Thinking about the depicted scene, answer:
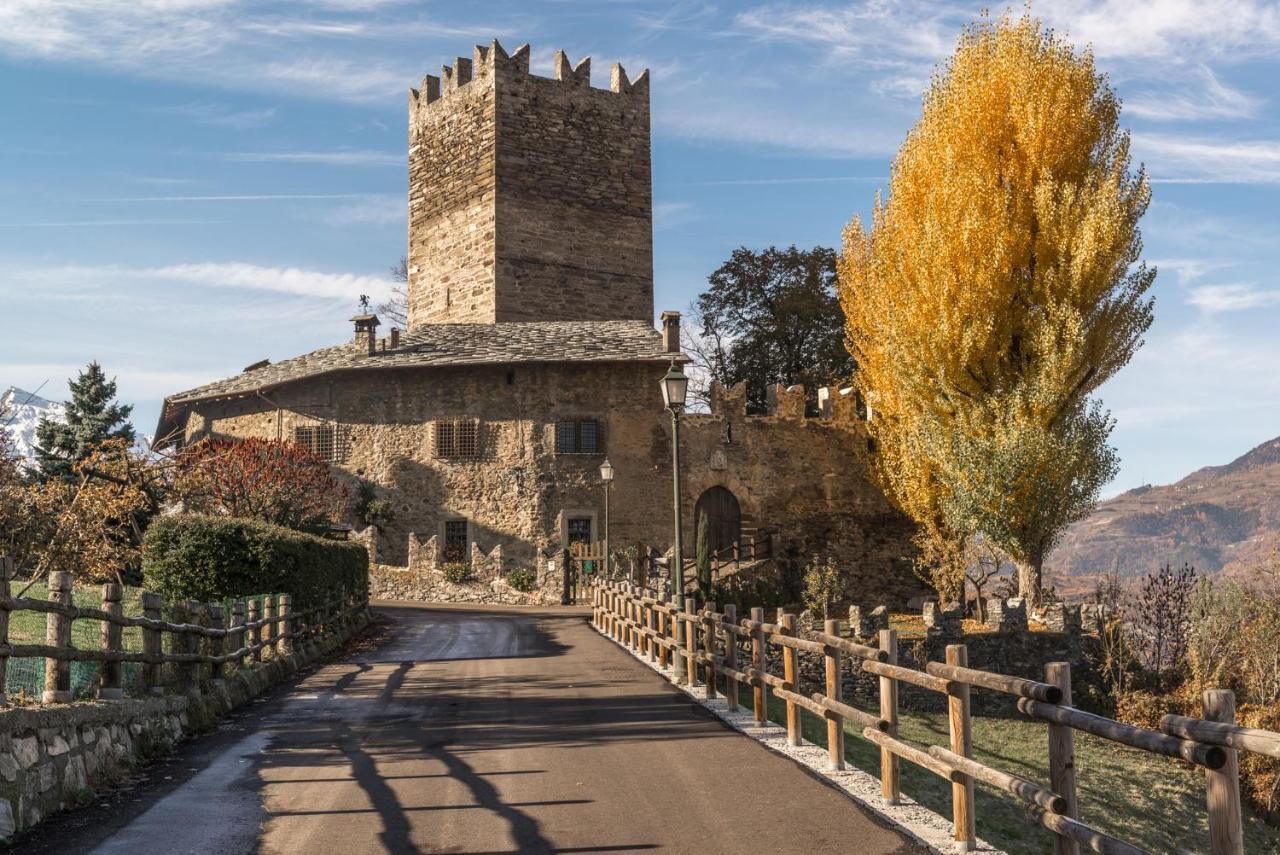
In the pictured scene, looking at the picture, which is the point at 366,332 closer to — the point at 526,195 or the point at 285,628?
the point at 526,195

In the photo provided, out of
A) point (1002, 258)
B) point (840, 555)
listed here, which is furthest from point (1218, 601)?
point (840, 555)

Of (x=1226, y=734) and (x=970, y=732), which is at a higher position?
(x=1226, y=734)

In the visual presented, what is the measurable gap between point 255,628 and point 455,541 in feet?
72.4

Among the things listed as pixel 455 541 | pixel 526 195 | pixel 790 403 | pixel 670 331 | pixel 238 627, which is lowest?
pixel 238 627

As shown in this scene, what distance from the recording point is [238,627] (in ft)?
43.3

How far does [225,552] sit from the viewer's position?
16672 millimetres

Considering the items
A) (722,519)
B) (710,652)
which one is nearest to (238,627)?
(710,652)

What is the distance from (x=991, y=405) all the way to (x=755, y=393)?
A: 51.7 feet

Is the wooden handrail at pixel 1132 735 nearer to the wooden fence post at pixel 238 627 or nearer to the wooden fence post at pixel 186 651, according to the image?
the wooden fence post at pixel 186 651

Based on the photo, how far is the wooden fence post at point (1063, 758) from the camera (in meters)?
5.27

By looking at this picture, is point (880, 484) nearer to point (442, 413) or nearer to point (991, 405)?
point (991, 405)

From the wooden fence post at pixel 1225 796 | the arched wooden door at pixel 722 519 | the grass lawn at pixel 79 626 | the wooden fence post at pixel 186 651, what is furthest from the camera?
the arched wooden door at pixel 722 519

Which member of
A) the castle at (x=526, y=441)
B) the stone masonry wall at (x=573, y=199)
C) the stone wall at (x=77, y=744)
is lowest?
the stone wall at (x=77, y=744)

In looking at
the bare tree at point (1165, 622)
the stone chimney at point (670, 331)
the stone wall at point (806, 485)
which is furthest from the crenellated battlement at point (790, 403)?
the bare tree at point (1165, 622)
